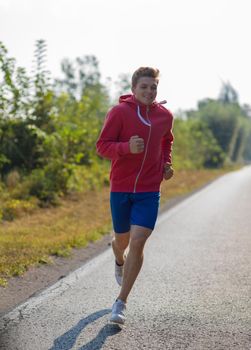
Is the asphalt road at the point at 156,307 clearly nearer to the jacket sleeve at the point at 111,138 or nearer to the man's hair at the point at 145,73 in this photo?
the jacket sleeve at the point at 111,138

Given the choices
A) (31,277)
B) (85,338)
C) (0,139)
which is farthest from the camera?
(0,139)

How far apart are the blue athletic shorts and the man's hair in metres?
0.90

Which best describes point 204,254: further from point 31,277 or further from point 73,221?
point 73,221

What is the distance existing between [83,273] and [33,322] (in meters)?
2.14

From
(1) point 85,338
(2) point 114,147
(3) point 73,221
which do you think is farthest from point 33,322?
(3) point 73,221

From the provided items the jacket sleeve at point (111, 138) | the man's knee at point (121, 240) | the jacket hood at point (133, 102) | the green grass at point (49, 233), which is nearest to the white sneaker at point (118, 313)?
the man's knee at point (121, 240)

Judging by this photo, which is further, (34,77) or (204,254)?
(34,77)

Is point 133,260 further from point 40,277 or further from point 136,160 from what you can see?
point 40,277

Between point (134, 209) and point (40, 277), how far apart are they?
2100mm

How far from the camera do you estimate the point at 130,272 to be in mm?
4789

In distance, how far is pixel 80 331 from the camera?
4.52m

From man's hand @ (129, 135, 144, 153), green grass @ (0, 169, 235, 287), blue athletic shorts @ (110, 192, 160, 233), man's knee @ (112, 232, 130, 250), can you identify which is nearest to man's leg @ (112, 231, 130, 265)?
man's knee @ (112, 232, 130, 250)

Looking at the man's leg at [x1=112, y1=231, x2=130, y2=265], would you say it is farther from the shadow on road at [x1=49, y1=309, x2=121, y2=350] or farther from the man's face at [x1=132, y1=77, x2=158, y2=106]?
the man's face at [x1=132, y1=77, x2=158, y2=106]

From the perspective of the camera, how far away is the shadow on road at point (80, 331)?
4160mm
